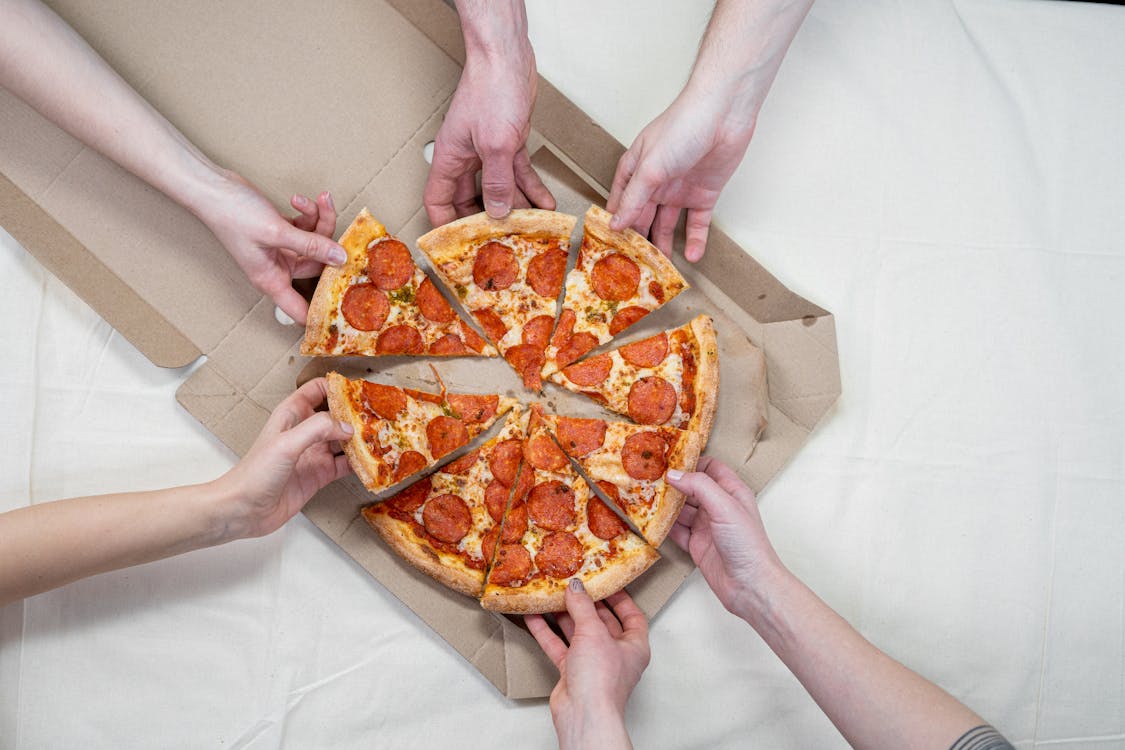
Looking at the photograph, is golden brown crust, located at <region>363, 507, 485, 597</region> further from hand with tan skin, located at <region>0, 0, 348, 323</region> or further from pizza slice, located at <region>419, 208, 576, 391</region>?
hand with tan skin, located at <region>0, 0, 348, 323</region>

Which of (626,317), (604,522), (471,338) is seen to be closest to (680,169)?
(626,317)

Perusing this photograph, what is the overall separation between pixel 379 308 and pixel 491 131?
85cm

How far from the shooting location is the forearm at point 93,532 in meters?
2.80

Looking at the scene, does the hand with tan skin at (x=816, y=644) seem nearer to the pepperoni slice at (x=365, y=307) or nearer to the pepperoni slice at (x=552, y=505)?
the pepperoni slice at (x=552, y=505)

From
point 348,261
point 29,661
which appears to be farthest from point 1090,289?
point 29,661

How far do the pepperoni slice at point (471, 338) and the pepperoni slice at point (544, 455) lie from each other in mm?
439

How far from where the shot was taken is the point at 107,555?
2.85m

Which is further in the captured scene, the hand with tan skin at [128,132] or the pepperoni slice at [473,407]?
the pepperoni slice at [473,407]

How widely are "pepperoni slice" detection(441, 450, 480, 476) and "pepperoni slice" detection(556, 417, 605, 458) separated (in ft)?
1.24

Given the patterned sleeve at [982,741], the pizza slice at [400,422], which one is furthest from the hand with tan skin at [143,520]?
Answer: the patterned sleeve at [982,741]

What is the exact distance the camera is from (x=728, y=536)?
286 centimetres

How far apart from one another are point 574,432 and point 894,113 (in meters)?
2.01

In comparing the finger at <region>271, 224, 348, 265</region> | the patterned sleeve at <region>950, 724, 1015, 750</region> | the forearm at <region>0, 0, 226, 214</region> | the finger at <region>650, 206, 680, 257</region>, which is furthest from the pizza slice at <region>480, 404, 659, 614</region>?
the forearm at <region>0, 0, 226, 214</region>

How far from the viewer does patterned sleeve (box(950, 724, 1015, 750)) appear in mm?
2498
